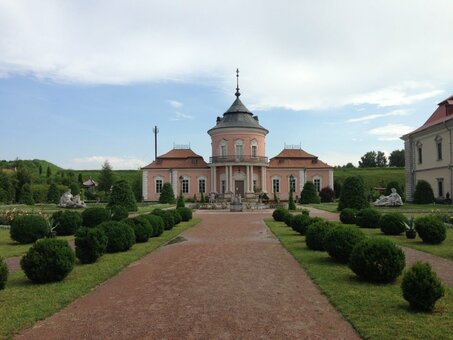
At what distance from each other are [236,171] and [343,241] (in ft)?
129

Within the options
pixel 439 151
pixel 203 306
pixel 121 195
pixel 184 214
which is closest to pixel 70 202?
pixel 121 195

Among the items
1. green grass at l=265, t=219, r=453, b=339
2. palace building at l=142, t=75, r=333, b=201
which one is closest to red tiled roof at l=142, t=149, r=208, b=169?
palace building at l=142, t=75, r=333, b=201

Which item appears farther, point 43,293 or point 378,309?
point 43,293

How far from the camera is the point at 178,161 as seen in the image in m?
51.0

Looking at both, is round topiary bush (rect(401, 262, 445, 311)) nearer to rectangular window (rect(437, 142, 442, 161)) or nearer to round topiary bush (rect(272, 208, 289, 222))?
round topiary bush (rect(272, 208, 289, 222))

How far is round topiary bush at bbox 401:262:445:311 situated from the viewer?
19.3 ft

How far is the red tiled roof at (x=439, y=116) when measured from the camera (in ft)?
113

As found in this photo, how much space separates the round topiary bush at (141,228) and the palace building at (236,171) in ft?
111

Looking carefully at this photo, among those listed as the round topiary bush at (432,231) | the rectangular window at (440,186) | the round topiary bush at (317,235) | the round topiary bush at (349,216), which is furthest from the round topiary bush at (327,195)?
the round topiary bush at (317,235)

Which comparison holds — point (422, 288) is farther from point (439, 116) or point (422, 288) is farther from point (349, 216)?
point (439, 116)

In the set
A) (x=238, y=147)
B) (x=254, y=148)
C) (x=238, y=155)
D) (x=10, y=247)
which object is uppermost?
(x=238, y=147)

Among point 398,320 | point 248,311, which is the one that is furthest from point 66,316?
point 398,320

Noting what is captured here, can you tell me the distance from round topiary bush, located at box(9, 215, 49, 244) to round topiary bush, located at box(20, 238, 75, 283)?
260 inches

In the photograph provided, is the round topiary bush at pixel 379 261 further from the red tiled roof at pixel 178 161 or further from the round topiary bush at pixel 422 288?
the red tiled roof at pixel 178 161
